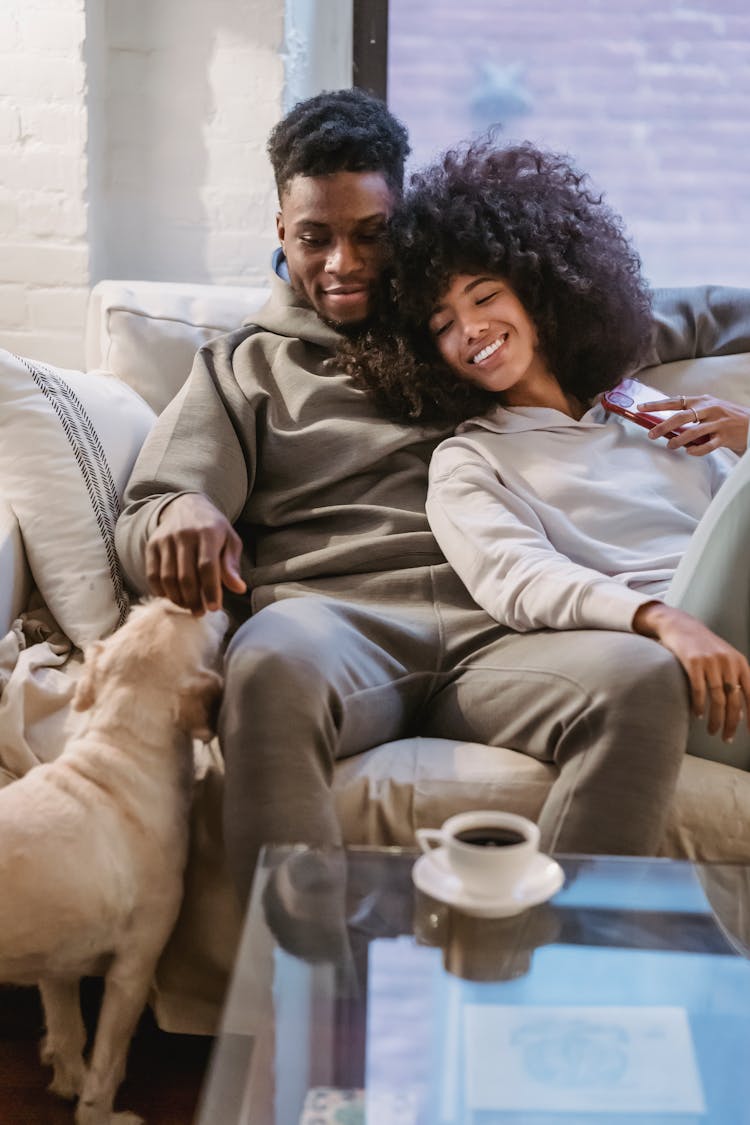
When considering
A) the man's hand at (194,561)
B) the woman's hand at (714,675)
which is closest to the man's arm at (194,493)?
the man's hand at (194,561)

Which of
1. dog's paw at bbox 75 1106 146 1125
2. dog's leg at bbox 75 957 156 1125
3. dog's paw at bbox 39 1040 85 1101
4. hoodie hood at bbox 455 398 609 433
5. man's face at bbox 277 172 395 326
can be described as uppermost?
man's face at bbox 277 172 395 326

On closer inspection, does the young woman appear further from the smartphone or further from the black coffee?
the black coffee

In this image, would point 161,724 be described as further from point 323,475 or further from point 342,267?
point 342,267

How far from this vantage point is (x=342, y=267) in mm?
1927

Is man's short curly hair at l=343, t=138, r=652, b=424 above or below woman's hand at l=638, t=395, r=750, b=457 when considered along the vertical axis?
above

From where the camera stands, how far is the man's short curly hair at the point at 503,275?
1882mm

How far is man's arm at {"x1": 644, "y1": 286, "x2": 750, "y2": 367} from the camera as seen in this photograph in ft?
6.92

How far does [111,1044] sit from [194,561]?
56 centimetres

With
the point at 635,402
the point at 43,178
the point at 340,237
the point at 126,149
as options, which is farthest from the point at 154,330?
the point at 635,402

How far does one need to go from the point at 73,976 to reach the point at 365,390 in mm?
948

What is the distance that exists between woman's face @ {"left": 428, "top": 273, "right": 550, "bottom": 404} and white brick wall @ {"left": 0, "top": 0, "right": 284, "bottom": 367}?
810mm

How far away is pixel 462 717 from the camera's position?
1.64 meters

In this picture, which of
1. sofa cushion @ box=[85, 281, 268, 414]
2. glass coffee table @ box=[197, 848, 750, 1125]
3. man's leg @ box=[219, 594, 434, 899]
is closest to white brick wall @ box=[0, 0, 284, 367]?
sofa cushion @ box=[85, 281, 268, 414]

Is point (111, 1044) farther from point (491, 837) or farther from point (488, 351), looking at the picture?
point (488, 351)
